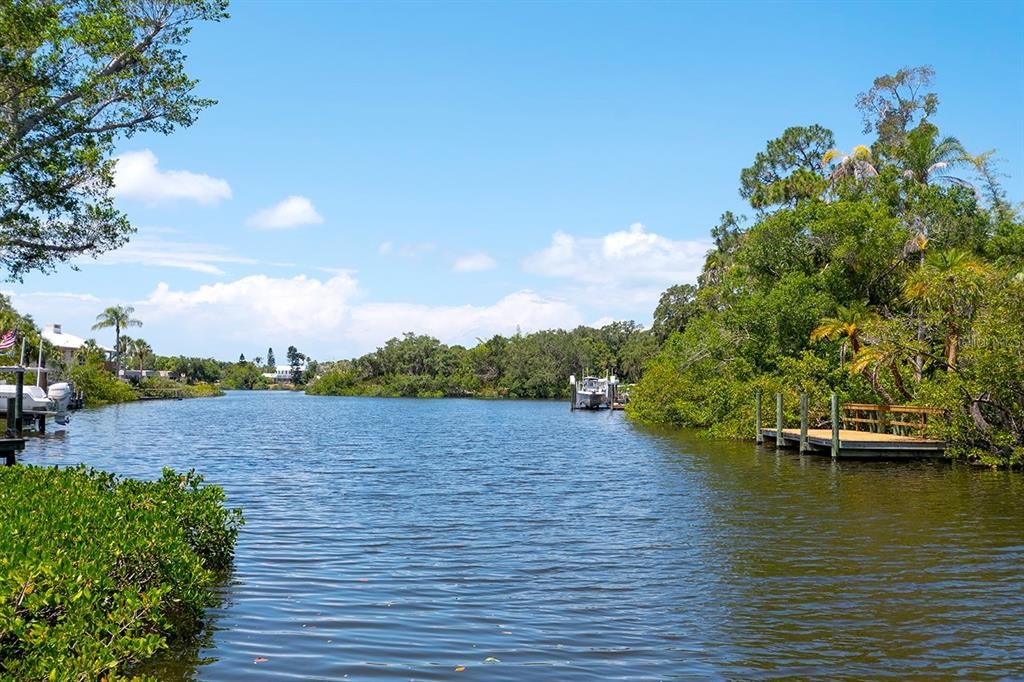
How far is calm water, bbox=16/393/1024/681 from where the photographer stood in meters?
9.21

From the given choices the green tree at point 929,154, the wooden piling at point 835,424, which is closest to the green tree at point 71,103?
the wooden piling at point 835,424

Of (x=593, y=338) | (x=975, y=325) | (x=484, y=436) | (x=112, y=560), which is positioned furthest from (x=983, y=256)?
(x=593, y=338)

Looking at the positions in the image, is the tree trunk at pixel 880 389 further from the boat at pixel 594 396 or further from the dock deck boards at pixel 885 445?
the boat at pixel 594 396

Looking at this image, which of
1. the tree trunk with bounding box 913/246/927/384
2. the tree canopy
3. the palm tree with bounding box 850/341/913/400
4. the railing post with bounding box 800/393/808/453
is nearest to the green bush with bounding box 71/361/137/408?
the tree canopy

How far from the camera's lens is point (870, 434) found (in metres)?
33.0

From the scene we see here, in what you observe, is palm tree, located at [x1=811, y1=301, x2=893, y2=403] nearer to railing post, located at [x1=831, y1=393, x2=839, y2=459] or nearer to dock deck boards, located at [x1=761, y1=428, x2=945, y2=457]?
railing post, located at [x1=831, y1=393, x2=839, y2=459]

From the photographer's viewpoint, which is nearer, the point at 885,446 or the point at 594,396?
the point at 885,446

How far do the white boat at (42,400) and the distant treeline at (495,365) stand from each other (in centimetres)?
8198

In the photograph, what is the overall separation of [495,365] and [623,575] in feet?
Answer: 489

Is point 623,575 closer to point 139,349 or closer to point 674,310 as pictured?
point 674,310

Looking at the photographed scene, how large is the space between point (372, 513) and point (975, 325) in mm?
19294

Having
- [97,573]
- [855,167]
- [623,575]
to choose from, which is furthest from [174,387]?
[97,573]

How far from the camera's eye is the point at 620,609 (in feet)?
37.2

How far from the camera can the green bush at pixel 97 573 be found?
6.54 metres
